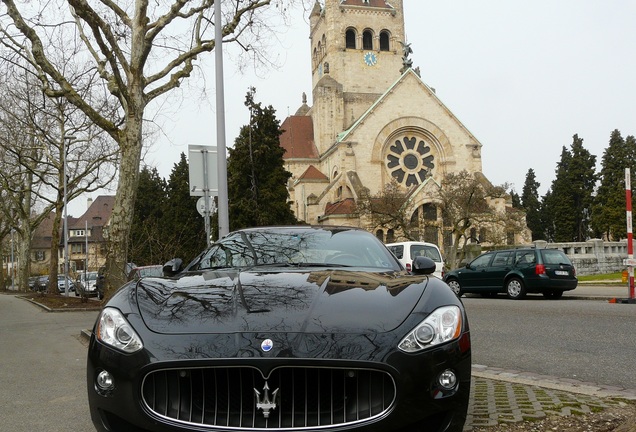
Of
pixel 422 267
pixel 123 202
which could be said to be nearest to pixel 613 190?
pixel 123 202

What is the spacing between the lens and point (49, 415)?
15.9 feet

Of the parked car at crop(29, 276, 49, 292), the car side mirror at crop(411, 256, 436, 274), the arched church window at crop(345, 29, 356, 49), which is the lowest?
the parked car at crop(29, 276, 49, 292)

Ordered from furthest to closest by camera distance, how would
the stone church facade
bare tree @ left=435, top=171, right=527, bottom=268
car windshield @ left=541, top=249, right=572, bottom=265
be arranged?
the stone church facade < bare tree @ left=435, top=171, right=527, bottom=268 < car windshield @ left=541, top=249, right=572, bottom=265

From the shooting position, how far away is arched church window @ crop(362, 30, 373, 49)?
216 feet

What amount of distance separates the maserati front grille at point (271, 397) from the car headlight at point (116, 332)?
222mm

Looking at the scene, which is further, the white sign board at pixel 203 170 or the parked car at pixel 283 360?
the white sign board at pixel 203 170

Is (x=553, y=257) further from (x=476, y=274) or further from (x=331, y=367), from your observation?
(x=331, y=367)

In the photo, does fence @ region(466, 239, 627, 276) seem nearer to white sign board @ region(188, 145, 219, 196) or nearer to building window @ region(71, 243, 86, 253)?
white sign board @ region(188, 145, 219, 196)

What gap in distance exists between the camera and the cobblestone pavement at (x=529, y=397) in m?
4.32

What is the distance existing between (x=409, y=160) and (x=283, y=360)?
56.5m

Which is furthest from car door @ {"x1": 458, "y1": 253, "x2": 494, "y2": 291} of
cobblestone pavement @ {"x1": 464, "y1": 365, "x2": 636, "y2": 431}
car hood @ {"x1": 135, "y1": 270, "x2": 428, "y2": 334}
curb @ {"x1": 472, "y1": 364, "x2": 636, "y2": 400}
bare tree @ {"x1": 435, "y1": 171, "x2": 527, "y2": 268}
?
bare tree @ {"x1": 435, "y1": 171, "x2": 527, "y2": 268}

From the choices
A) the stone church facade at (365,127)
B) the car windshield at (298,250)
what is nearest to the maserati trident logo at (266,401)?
the car windshield at (298,250)

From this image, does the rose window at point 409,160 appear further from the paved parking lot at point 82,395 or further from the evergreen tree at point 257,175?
the paved parking lot at point 82,395

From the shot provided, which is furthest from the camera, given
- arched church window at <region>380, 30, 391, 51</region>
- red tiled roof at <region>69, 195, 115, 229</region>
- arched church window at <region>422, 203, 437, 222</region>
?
red tiled roof at <region>69, 195, 115, 229</region>
